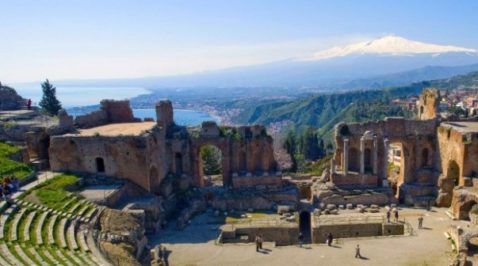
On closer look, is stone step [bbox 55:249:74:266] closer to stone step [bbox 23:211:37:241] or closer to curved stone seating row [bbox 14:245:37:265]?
curved stone seating row [bbox 14:245:37:265]

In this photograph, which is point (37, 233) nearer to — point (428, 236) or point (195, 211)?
point (195, 211)

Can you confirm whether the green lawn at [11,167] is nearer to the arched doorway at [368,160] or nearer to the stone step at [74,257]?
the stone step at [74,257]

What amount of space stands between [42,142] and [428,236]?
30.0m

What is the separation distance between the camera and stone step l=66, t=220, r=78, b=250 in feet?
71.5

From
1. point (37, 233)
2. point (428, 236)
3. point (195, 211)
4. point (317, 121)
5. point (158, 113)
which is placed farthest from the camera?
point (317, 121)

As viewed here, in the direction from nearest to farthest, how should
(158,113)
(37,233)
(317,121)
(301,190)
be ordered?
(37,233) → (158,113) → (301,190) → (317,121)

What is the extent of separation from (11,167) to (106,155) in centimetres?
642

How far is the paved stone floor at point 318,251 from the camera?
25.2 meters

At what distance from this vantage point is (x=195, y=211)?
33594mm

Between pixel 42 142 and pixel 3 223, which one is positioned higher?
pixel 42 142

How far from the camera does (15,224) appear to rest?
22.6 meters

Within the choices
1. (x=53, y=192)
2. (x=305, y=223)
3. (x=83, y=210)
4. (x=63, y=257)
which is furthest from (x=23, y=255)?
(x=305, y=223)

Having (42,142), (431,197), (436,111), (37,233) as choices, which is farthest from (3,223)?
(436,111)

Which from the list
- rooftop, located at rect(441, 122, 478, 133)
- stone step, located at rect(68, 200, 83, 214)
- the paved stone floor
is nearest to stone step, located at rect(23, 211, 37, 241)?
stone step, located at rect(68, 200, 83, 214)
